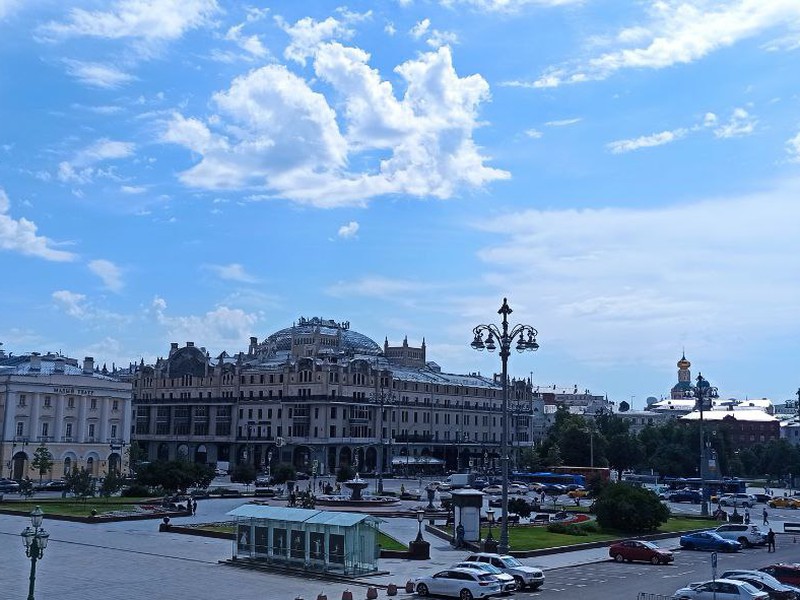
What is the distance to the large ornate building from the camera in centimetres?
11344

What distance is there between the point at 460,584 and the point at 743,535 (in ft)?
77.4

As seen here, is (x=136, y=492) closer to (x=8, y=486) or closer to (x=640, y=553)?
(x=8, y=486)

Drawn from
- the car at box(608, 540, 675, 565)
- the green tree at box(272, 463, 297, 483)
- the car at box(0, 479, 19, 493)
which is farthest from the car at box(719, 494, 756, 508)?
the car at box(0, 479, 19, 493)

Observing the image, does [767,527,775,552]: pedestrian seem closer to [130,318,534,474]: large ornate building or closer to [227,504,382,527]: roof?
[227,504,382,527]: roof

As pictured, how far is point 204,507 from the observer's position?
61219 mm

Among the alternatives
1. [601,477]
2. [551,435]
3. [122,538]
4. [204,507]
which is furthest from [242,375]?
[122,538]

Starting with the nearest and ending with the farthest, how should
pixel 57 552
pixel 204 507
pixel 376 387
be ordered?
pixel 57 552 → pixel 204 507 → pixel 376 387

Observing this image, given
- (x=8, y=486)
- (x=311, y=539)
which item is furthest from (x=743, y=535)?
(x=8, y=486)

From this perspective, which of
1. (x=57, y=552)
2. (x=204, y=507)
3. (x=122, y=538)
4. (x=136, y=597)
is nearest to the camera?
(x=136, y=597)

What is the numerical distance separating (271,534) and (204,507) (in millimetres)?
27326

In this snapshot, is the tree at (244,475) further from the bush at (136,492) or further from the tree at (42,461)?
the tree at (42,461)

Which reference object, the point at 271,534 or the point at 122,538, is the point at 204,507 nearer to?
the point at 122,538

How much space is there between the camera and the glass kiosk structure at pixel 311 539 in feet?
108

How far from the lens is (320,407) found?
368 feet
